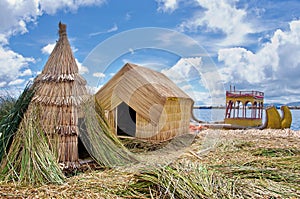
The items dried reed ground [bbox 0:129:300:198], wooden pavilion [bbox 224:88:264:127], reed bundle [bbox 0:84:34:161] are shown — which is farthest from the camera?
wooden pavilion [bbox 224:88:264:127]

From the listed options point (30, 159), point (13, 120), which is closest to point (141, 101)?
point (13, 120)

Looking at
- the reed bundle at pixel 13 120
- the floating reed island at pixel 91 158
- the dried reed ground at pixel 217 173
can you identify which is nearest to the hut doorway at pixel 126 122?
the floating reed island at pixel 91 158

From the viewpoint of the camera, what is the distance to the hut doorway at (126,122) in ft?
22.5

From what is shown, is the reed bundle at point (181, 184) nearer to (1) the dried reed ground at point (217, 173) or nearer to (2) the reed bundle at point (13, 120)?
(1) the dried reed ground at point (217, 173)

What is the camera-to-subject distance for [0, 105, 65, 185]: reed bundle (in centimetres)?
328

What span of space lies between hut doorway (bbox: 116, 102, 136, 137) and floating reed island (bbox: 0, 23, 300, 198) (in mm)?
701

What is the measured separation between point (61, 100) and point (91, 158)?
96 cm

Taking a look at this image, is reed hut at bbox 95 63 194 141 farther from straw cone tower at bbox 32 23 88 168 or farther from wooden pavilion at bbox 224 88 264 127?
wooden pavilion at bbox 224 88 264 127

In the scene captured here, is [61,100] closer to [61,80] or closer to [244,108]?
[61,80]

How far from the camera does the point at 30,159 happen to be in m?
3.37

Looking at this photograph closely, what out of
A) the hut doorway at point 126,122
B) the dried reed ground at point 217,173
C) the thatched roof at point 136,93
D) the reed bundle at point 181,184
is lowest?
the dried reed ground at point 217,173

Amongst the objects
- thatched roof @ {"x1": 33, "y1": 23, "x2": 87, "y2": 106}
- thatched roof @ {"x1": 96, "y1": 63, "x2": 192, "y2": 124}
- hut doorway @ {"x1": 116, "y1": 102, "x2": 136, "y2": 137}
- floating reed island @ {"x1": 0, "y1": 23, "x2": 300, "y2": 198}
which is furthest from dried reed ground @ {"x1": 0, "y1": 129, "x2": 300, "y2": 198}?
hut doorway @ {"x1": 116, "y1": 102, "x2": 136, "y2": 137}

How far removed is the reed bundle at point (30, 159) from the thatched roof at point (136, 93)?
2706 millimetres

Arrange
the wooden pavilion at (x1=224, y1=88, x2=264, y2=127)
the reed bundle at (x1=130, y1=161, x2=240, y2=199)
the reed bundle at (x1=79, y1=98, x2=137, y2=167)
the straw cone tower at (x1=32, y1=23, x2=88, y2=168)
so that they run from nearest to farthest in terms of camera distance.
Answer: the reed bundle at (x1=130, y1=161, x2=240, y2=199), the straw cone tower at (x1=32, y1=23, x2=88, y2=168), the reed bundle at (x1=79, y1=98, x2=137, y2=167), the wooden pavilion at (x1=224, y1=88, x2=264, y2=127)
